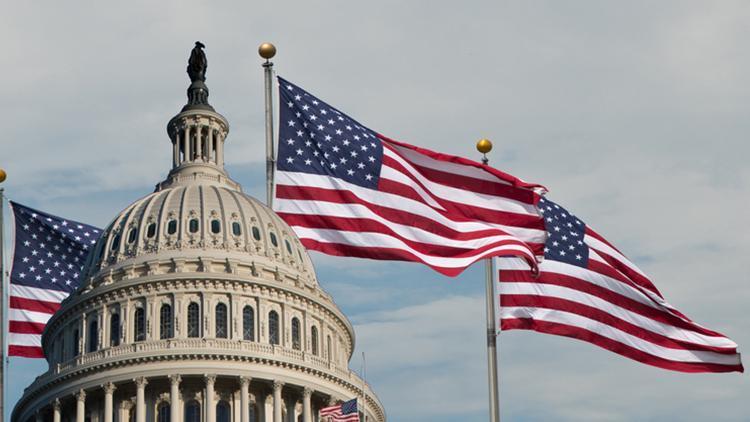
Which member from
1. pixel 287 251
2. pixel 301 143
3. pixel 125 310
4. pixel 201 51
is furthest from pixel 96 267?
pixel 301 143

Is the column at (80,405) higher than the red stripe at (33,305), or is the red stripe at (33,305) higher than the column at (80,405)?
the red stripe at (33,305)

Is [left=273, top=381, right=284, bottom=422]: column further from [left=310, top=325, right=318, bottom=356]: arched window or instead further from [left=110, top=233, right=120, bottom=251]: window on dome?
[left=110, top=233, right=120, bottom=251]: window on dome

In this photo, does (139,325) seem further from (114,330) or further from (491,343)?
(491,343)

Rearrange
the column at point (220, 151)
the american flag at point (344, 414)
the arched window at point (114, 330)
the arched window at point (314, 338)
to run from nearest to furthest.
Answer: the american flag at point (344, 414)
the arched window at point (114, 330)
the arched window at point (314, 338)
the column at point (220, 151)

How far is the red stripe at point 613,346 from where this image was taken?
174ft

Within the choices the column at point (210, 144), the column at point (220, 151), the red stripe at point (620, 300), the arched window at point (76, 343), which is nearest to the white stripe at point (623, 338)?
the red stripe at point (620, 300)

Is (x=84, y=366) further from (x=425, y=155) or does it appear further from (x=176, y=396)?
(x=425, y=155)

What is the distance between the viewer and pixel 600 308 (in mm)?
54438

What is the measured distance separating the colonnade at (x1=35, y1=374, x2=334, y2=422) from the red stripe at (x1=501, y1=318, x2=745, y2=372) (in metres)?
56.9

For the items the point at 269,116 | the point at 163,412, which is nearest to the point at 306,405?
the point at 163,412

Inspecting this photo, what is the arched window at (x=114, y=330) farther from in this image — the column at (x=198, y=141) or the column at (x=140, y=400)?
the column at (x=198, y=141)

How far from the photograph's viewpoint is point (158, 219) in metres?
118

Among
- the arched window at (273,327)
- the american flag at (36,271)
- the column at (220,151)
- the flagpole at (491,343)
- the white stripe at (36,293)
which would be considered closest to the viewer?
the flagpole at (491,343)

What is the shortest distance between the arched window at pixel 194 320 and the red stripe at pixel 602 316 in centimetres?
5990
